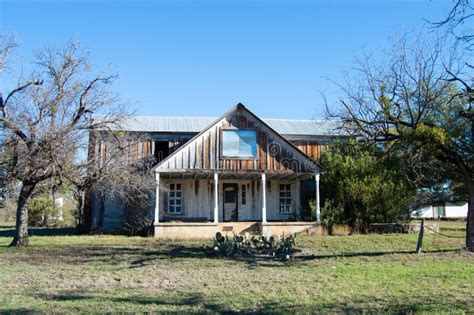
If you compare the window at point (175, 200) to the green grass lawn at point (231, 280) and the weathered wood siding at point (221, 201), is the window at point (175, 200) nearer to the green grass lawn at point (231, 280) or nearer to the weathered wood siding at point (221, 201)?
the weathered wood siding at point (221, 201)

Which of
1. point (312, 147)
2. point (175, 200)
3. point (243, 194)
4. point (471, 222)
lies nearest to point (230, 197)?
point (243, 194)

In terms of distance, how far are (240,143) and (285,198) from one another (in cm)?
525

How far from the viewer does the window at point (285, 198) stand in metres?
28.1

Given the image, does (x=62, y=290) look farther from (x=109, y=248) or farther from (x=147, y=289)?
(x=109, y=248)

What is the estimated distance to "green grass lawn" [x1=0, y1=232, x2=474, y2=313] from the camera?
28.5 ft

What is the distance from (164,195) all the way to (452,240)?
1464cm

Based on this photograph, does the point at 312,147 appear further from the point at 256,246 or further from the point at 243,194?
the point at 256,246

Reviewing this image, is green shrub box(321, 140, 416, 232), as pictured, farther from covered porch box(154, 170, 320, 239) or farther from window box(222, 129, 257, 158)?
window box(222, 129, 257, 158)

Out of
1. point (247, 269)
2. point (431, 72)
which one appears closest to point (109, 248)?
point (247, 269)

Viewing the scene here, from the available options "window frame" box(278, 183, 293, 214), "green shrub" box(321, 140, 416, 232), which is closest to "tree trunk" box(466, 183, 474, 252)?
"green shrub" box(321, 140, 416, 232)

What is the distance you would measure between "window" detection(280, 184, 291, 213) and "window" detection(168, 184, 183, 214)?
5.89 m

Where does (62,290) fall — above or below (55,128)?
below

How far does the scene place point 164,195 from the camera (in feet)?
87.5

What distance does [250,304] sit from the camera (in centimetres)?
877
